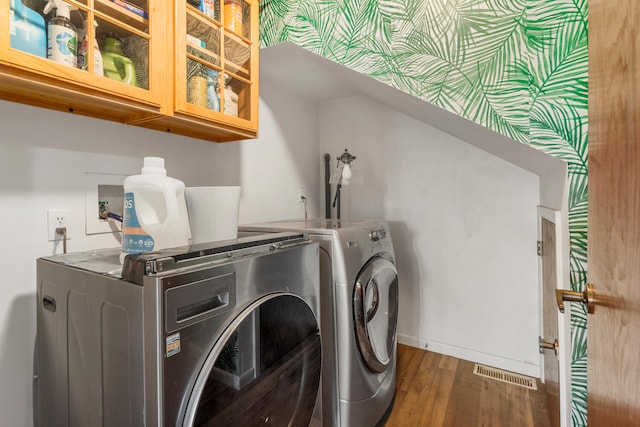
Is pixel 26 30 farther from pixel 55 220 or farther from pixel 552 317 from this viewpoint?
pixel 552 317

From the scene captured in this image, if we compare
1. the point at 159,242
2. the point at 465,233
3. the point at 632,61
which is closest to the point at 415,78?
the point at 632,61

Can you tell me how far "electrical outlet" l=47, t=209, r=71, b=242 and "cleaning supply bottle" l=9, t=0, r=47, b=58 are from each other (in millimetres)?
566

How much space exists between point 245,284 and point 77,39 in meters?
0.90

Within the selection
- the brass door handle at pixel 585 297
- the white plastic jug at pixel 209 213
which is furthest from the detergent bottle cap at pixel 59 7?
the brass door handle at pixel 585 297

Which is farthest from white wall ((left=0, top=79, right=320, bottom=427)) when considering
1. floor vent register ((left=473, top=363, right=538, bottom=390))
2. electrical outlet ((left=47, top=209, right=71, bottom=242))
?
floor vent register ((left=473, top=363, right=538, bottom=390))

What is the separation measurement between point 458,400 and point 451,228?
3.66 feet

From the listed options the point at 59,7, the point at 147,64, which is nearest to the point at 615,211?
the point at 147,64

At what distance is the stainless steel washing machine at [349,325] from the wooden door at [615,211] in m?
0.81

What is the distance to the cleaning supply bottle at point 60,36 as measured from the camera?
0.86 metres

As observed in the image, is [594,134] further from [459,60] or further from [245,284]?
[245,284]

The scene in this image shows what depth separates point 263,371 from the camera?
928mm

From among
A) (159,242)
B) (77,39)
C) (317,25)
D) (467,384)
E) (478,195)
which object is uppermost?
(317,25)

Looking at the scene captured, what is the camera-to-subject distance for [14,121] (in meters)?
1.04

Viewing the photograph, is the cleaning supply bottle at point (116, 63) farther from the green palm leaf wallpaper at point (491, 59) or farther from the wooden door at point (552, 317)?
the wooden door at point (552, 317)
